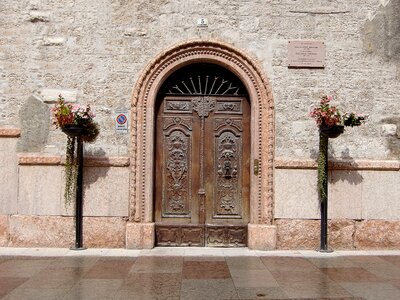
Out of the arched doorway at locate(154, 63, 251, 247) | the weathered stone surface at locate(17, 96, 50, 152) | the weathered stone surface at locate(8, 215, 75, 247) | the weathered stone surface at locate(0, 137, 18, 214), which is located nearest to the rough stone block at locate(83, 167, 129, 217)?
the weathered stone surface at locate(8, 215, 75, 247)

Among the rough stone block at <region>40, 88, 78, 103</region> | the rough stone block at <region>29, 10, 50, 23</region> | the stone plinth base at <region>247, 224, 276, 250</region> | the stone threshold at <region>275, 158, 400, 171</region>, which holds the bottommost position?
the stone plinth base at <region>247, 224, 276, 250</region>

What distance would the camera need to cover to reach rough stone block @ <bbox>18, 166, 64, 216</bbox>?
7.66 m

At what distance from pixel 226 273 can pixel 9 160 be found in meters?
4.17

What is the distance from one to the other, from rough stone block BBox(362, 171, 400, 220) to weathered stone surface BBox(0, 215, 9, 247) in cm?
594

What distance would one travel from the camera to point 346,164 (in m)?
7.68

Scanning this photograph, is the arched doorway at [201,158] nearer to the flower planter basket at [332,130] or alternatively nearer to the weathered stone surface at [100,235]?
the weathered stone surface at [100,235]

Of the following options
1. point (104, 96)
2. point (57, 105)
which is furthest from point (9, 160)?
point (104, 96)

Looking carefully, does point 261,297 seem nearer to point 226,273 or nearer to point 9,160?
point 226,273

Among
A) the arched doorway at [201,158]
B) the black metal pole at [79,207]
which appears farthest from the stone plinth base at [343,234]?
the black metal pole at [79,207]

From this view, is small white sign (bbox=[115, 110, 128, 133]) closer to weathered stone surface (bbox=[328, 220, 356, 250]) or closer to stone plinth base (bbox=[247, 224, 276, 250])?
stone plinth base (bbox=[247, 224, 276, 250])

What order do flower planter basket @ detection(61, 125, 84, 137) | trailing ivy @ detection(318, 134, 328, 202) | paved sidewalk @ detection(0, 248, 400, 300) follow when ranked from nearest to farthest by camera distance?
paved sidewalk @ detection(0, 248, 400, 300), flower planter basket @ detection(61, 125, 84, 137), trailing ivy @ detection(318, 134, 328, 202)

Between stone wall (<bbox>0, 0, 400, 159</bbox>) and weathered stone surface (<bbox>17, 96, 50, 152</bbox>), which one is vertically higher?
stone wall (<bbox>0, 0, 400, 159</bbox>)

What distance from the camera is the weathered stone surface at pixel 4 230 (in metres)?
7.62

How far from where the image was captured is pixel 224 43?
7.77 meters
